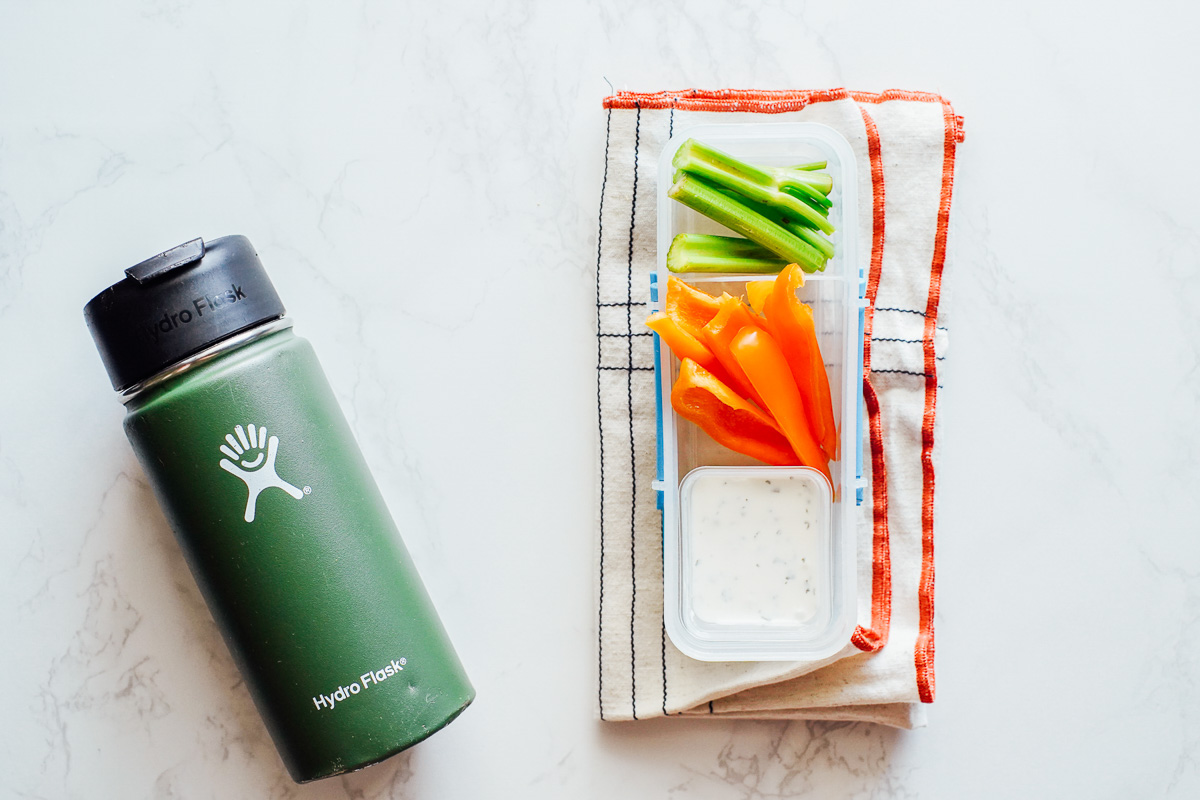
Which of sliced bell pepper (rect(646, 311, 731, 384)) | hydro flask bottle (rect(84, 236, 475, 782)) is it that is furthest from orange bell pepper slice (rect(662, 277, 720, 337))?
hydro flask bottle (rect(84, 236, 475, 782))

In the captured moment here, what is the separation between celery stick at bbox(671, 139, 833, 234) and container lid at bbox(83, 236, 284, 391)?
372mm

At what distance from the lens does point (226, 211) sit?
803mm

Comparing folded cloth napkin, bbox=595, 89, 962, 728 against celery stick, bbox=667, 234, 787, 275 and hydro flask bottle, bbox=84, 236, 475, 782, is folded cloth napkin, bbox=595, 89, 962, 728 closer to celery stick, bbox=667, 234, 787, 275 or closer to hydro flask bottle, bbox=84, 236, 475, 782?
celery stick, bbox=667, 234, 787, 275

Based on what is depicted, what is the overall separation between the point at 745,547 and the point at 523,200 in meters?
0.37

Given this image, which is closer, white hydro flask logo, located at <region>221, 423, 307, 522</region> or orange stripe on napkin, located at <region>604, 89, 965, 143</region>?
white hydro flask logo, located at <region>221, 423, 307, 522</region>

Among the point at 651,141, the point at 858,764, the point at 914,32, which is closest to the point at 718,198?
the point at 651,141

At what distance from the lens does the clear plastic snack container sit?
0.71 m

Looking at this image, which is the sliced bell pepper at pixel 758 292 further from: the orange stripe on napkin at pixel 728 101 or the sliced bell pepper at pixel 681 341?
the orange stripe on napkin at pixel 728 101

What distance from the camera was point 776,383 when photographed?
70cm

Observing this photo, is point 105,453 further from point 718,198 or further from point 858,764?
point 858,764

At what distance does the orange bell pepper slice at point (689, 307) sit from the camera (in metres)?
0.70

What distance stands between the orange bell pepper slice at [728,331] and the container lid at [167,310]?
1.18 ft

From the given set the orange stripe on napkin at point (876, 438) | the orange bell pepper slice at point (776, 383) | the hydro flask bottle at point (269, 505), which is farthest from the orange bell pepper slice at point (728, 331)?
the hydro flask bottle at point (269, 505)

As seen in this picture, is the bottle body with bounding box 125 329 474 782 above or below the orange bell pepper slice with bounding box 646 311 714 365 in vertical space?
below
